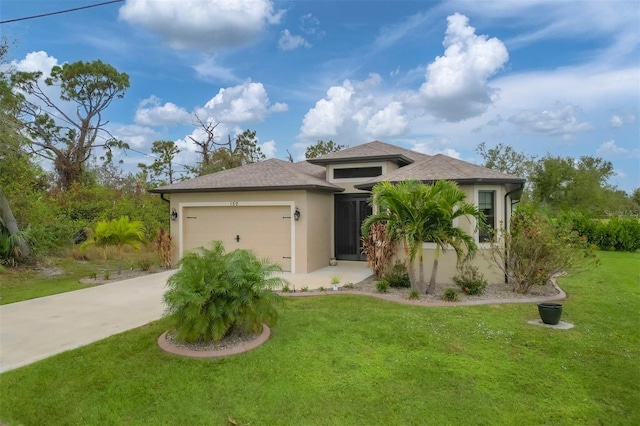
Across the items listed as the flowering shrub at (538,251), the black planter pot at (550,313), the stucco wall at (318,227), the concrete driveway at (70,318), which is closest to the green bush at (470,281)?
the flowering shrub at (538,251)

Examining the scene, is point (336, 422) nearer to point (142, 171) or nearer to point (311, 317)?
point (311, 317)

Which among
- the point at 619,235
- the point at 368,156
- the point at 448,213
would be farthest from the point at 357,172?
the point at 619,235

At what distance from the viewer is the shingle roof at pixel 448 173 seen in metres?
9.71

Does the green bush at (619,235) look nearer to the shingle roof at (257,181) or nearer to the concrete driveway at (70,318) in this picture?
the shingle roof at (257,181)

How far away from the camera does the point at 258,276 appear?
544 cm

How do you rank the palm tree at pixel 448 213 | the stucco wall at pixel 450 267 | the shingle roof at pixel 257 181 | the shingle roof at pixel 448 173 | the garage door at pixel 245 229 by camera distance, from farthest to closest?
the garage door at pixel 245 229 < the shingle roof at pixel 257 181 < the stucco wall at pixel 450 267 < the shingle roof at pixel 448 173 < the palm tree at pixel 448 213

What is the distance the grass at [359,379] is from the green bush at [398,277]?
2.89m

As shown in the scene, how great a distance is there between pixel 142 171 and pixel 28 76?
988 cm

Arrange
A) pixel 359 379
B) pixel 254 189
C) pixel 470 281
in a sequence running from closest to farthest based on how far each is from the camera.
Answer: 1. pixel 359 379
2. pixel 470 281
3. pixel 254 189

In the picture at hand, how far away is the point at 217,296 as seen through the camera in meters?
5.29

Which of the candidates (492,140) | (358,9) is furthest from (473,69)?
(492,140)

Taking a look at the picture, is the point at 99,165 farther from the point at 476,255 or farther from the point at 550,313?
the point at 550,313

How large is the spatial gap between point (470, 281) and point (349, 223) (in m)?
5.51

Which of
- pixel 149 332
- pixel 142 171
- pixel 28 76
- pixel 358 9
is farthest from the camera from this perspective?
pixel 142 171
